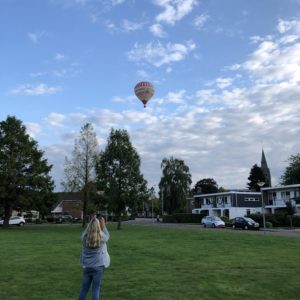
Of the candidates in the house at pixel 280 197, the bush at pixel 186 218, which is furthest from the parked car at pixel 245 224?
the bush at pixel 186 218

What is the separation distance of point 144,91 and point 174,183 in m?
69.8

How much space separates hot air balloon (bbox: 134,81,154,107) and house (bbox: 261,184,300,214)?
45.9 metres

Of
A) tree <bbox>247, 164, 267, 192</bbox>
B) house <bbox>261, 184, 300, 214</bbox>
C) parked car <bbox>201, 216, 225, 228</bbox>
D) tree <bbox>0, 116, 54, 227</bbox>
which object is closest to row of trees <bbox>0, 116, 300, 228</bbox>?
tree <bbox>0, 116, 54, 227</bbox>

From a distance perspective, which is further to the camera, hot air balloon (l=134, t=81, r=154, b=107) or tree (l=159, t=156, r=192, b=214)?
tree (l=159, t=156, r=192, b=214)

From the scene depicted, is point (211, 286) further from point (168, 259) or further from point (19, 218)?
point (19, 218)

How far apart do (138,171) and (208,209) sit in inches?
1933

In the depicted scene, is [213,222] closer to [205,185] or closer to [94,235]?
[94,235]

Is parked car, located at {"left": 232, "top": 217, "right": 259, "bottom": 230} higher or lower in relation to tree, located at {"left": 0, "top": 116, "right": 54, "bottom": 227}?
lower

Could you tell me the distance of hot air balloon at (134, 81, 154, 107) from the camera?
117 ft

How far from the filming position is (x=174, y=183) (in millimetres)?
104125

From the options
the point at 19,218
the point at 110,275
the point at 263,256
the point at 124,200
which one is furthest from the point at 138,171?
the point at 110,275

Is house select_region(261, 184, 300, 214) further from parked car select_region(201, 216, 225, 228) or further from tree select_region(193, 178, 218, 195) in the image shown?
tree select_region(193, 178, 218, 195)

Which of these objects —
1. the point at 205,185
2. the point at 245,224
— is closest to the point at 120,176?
the point at 245,224

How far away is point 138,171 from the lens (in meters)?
54.3
